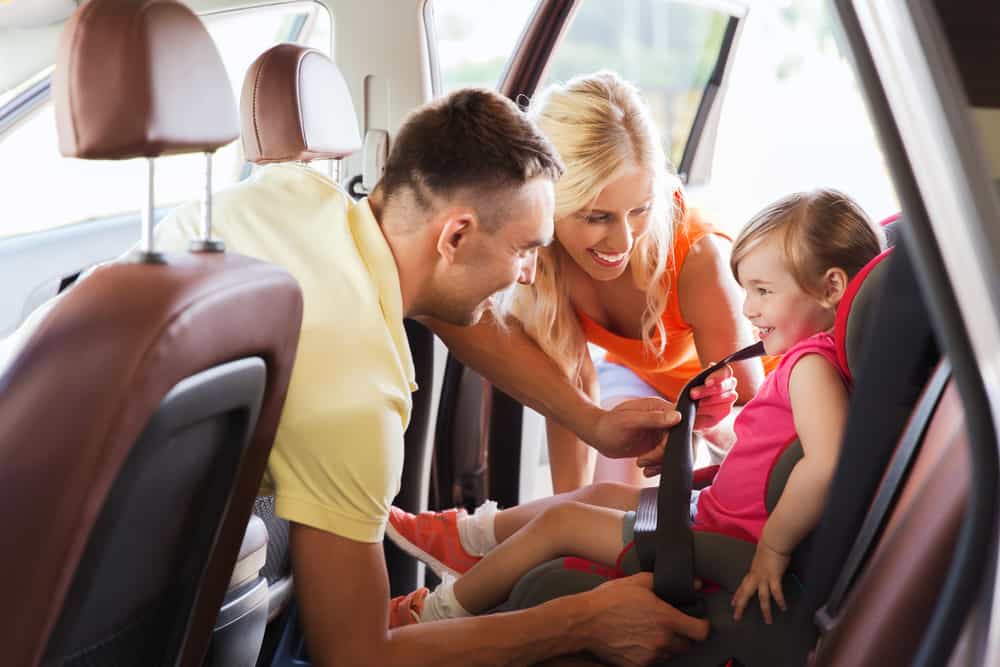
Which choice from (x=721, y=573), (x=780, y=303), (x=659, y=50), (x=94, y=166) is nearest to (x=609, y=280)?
(x=780, y=303)

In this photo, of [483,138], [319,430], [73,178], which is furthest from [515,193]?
[73,178]

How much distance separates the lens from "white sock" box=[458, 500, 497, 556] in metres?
2.12

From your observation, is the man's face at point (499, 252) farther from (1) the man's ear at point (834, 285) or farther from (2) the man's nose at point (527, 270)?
(1) the man's ear at point (834, 285)

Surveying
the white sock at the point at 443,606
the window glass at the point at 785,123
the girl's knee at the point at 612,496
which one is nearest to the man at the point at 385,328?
the white sock at the point at 443,606

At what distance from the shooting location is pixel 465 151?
1.79 meters

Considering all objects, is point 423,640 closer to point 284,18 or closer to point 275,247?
point 275,247

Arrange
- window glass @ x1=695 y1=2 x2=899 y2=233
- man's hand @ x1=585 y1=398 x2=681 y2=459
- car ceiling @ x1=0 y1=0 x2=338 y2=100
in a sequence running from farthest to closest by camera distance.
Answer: window glass @ x1=695 y1=2 x2=899 y2=233, car ceiling @ x1=0 y1=0 x2=338 y2=100, man's hand @ x1=585 y1=398 x2=681 y2=459

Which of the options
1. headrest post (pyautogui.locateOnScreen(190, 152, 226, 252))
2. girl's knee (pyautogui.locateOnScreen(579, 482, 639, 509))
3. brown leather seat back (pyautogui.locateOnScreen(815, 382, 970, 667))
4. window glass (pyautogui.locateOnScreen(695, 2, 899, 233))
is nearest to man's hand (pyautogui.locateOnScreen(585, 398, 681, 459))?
girl's knee (pyautogui.locateOnScreen(579, 482, 639, 509))

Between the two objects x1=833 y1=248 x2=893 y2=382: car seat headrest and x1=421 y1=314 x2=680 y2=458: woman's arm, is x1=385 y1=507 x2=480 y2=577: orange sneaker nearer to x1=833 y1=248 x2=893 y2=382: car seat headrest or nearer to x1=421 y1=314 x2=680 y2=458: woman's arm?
x1=421 y1=314 x2=680 y2=458: woman's arm

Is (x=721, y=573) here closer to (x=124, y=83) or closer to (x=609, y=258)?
(x=609, y=258)

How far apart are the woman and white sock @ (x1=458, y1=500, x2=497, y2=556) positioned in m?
0.30

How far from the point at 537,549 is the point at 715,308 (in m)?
0.81

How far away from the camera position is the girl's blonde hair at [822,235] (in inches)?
69.9

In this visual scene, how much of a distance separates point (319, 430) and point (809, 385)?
638 mm
